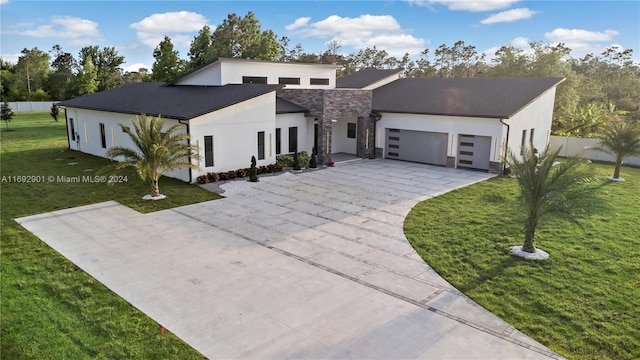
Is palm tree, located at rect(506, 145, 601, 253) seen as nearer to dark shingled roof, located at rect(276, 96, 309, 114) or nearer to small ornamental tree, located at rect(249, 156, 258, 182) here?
small ornamental tree, located at rect(249, 156, 258, 182)

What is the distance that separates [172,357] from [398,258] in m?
6.17

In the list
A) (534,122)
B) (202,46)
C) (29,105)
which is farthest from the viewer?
(29,105)

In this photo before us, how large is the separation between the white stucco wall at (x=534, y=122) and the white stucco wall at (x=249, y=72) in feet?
43.8

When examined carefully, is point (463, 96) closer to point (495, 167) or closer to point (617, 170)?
point (495, 167)

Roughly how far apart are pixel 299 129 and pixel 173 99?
22.8 ft

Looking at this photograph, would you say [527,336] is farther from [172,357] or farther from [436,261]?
[172,357]

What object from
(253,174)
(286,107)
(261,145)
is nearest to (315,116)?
(286,107)

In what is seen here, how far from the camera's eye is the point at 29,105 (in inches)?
2373

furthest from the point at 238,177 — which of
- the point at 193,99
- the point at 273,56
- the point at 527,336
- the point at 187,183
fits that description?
the point at 273,56

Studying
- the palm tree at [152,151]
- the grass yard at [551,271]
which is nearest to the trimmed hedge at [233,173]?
the palm tree at [152,151]

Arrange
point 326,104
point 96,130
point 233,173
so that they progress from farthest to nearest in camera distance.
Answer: point 96,130 < point 326,104 < point 233,173

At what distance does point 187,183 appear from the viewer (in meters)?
18.4

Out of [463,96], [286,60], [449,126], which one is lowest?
[449,126]

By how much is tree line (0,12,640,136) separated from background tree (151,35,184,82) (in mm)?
103
